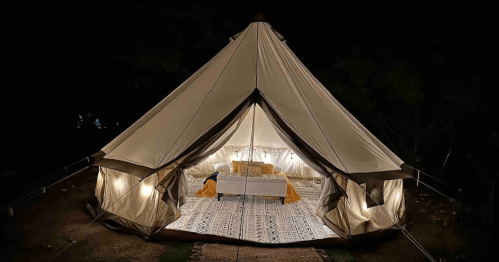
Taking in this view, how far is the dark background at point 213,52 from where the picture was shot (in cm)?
772

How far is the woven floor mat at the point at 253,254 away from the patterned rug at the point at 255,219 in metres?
0.22

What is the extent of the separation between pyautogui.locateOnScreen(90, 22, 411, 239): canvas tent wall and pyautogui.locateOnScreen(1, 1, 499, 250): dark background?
1761mm

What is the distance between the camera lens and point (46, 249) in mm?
3557

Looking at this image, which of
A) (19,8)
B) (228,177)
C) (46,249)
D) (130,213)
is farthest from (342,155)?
(19,8)

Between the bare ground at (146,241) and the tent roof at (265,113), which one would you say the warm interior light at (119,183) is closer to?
the tent roof at (265,113)

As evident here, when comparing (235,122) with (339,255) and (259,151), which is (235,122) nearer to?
(339,255)

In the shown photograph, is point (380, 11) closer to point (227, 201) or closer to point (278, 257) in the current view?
point (227, 201)

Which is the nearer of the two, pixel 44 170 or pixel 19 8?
pixel 44 170

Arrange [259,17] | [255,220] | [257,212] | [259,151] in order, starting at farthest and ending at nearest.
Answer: [259,151], [259,17], [257,212], [255,220]

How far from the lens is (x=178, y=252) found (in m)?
3.53

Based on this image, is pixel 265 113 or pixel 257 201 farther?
pixel 257 201

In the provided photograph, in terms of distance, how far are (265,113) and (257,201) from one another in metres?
2.19

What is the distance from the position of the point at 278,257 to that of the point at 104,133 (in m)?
8.20

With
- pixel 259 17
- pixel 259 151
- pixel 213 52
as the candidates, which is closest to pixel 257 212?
pixel 259 151
